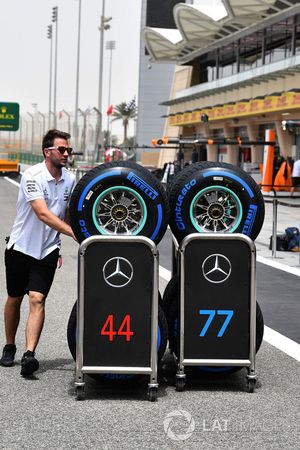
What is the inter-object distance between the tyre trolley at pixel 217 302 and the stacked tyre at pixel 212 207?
0.23 meters

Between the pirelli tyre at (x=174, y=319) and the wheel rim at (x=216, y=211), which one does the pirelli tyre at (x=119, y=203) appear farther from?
the pirelli tyre at (x=174, y=319)

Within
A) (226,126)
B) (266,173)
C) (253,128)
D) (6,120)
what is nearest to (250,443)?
(266,173)

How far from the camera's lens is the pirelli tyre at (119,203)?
20.5ft

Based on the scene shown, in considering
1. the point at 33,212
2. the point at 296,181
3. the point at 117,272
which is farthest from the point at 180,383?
the point at 296,181

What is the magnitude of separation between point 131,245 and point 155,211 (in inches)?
14.6

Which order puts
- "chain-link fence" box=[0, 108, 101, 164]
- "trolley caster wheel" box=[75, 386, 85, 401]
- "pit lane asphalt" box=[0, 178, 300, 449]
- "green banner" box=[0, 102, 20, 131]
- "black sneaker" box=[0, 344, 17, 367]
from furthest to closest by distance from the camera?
"chain-link fence" box=[0, 108, 101, 164], "green banner" box=[0, 102, 20, 131], "black sneaker" box=[0, 344, 17, 367], "trolley caster wheel" box=[75, 386, 85, 401], "pit lane asphalt" box=[0, 178, 300, 449]

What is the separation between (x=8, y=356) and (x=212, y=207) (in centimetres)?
178

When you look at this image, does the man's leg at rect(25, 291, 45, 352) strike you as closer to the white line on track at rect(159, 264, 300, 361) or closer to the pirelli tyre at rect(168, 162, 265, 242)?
the pirelli tyre at rect(168, 162, 265, 242)

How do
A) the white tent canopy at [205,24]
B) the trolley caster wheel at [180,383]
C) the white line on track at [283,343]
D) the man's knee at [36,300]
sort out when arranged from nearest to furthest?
the trolley caster wheel at [180,383] → the man's knee at [36,300] → the white line on track at [283,343] → the white tent canopy at [205,24]

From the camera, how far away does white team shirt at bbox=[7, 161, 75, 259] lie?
6625 millimetres

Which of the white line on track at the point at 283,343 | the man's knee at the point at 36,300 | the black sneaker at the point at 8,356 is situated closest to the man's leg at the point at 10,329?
the black sneaker at the point at 8,356

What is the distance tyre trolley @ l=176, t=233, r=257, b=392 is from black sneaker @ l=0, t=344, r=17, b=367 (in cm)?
132

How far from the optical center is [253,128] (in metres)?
50.7

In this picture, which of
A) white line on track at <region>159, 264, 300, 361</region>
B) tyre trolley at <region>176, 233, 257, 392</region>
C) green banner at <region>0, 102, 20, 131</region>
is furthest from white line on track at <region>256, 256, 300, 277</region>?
green banner at <region>0, 102, 20, 131</region>
